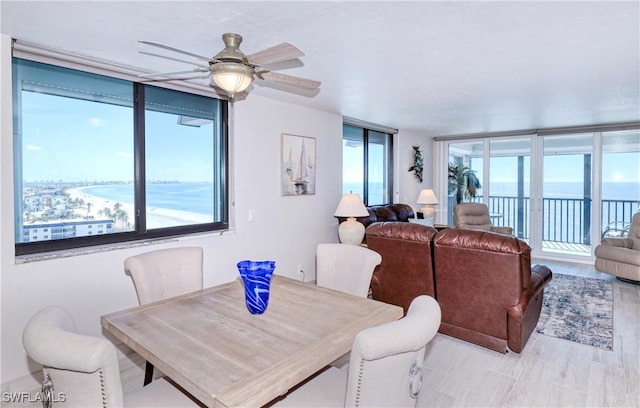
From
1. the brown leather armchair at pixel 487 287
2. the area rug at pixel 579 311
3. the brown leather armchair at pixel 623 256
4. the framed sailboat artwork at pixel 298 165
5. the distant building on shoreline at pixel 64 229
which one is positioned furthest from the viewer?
the brown leather armchair at pixel 623 256

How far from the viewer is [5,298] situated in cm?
239

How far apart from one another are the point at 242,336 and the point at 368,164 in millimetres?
4819

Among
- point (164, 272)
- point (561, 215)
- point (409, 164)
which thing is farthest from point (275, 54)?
point (561, 215)

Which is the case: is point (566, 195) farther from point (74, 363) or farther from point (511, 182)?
point (74, 363)

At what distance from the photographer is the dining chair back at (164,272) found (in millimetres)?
2148

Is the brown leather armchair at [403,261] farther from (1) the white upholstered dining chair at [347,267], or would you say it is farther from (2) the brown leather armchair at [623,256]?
(2) the brown leather armchair at [623,256]

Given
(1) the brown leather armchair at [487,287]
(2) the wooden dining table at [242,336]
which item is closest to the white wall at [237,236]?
(2) the wooden dining table at [242,336]

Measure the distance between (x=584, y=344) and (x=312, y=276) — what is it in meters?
2.92

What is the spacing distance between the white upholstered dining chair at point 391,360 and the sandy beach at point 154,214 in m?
2.67

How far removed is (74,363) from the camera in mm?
1055

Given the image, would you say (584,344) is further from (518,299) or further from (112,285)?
(112,285)

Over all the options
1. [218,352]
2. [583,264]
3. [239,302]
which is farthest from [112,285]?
[583,264]

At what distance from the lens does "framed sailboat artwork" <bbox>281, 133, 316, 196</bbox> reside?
4340 mm

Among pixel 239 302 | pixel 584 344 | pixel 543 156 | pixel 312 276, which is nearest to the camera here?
pixel 239 302
